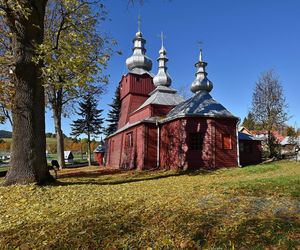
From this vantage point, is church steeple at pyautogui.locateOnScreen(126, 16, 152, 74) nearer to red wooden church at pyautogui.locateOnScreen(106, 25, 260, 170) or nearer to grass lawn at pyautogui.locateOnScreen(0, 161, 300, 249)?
red wooden church at pyautogui.locateOnScreen(106, 25, 260, 170)

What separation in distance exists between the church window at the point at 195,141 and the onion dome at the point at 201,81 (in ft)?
22.4

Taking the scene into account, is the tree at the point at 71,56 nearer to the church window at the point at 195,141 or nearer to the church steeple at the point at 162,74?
the church window at the point at 195,141

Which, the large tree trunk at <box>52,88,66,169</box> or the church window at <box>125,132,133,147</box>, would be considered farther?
the large tree trunk at <box>52,88,66,169</box>

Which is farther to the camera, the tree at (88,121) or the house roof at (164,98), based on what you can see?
the tree at (88,121)

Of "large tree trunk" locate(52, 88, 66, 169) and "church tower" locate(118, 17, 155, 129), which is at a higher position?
"church tower" locate(118, 17, 155, 129)

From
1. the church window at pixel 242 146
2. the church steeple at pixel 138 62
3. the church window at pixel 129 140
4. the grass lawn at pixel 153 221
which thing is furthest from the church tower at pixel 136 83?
the grass lawn at pixel 153 221

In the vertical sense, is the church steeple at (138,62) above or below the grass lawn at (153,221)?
above

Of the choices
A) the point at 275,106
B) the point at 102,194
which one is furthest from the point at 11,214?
the point at 275,106

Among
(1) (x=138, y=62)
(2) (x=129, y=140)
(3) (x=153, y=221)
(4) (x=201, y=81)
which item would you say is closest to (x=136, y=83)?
(1) (x=138, y=62)

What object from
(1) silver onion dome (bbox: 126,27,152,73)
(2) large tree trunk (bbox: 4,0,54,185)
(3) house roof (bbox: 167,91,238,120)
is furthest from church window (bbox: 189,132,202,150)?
(1) silver onion dome (bbox: 126,27,152,73)

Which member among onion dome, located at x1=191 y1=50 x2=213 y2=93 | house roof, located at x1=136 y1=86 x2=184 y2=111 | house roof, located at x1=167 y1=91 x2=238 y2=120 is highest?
onion dome, located at x1=191 y1=50 x2=213 y2=93

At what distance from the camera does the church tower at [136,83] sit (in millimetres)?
26922

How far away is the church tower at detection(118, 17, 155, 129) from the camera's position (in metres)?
26.9

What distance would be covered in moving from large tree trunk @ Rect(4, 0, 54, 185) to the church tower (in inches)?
694
